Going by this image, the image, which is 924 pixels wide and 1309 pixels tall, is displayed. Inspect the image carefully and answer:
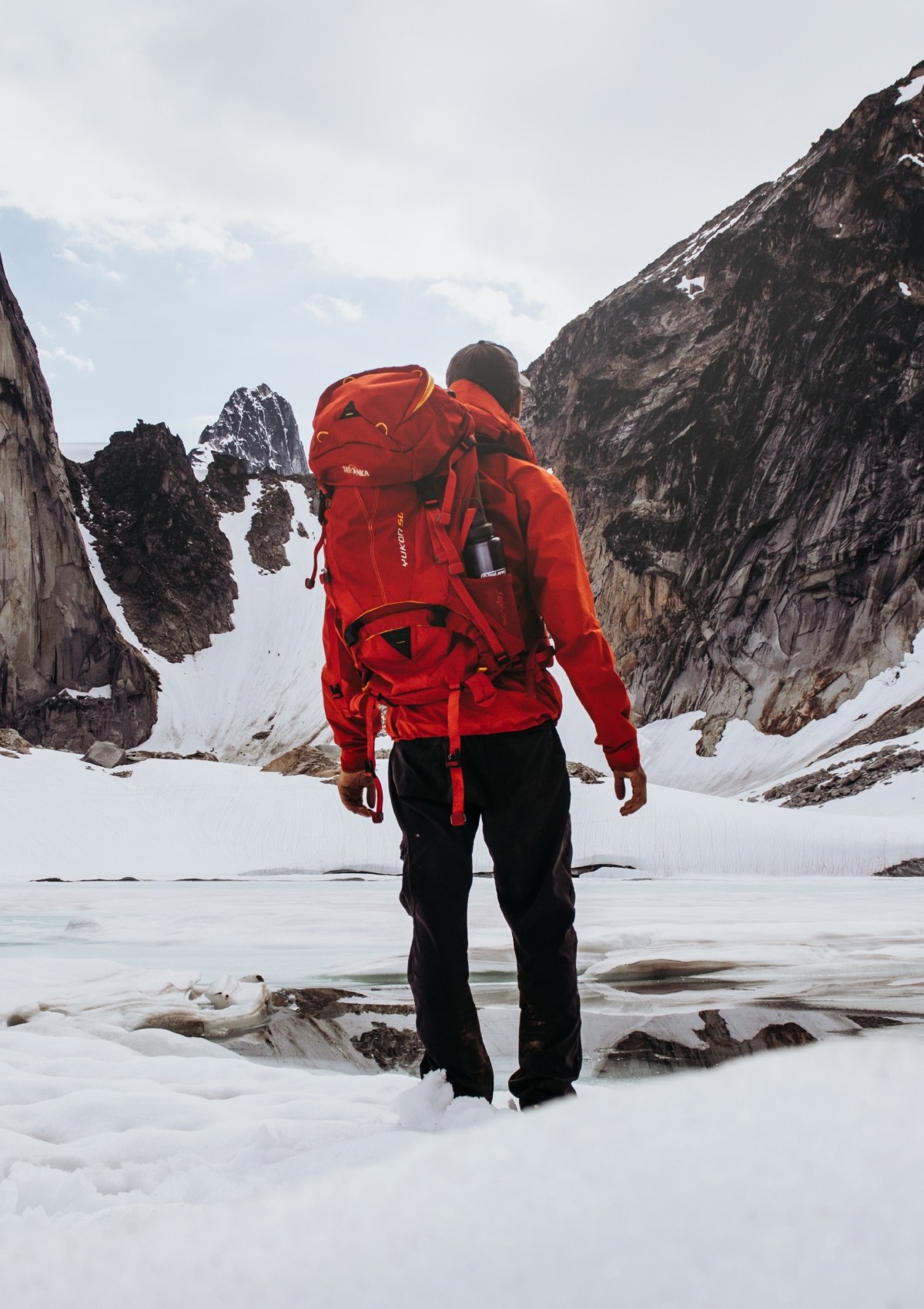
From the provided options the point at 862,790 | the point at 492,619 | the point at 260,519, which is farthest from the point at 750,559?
the point at 260,519

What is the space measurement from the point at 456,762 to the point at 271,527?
156ft

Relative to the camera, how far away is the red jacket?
4.98 feet

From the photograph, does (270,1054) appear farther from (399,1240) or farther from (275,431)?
(275,431)

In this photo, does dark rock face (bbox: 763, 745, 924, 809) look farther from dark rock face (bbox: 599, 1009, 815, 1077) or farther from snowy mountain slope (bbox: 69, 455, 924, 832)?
dark rock face (bbox: 599, 1009, 815, 1077)

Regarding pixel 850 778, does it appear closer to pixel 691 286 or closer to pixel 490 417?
pixel 490 417

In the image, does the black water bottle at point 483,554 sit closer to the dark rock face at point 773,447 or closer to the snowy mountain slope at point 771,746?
the snowy mountain slope at point 771,746

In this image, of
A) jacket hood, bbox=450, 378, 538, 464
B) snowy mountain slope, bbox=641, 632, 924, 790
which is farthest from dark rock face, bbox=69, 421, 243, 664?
jacket hood, bbox=450, 378, 538, 464

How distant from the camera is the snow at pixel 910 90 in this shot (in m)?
24.4

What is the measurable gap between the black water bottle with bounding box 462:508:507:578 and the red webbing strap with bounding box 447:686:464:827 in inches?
9.2

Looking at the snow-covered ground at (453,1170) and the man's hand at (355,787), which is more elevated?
the man's hand at (355,787)

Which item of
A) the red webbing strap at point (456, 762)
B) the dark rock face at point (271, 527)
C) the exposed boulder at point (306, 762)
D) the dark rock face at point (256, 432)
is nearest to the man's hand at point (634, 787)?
the red webbing strap at point (456, 762)

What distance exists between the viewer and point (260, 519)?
4688 centimetres

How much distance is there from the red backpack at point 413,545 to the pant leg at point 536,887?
10 cm

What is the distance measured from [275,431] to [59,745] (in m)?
67.4
